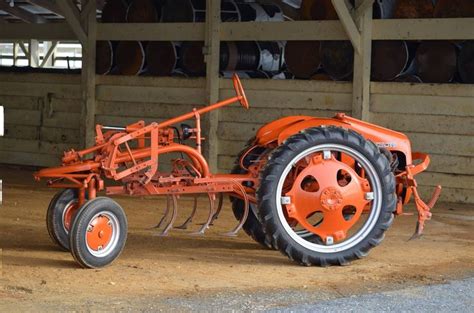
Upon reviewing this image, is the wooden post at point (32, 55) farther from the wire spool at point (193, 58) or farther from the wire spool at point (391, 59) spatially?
the wire spool at point (391, 59)

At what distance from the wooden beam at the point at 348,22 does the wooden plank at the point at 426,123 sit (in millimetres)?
816

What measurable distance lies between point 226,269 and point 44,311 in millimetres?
1731

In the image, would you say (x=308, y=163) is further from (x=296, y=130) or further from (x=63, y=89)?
(x=63, y=89)

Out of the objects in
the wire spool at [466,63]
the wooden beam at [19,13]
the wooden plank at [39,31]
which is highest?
the wooden beam at [19,13]

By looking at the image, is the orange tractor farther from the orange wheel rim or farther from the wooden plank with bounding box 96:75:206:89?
the wooden plank with bounding box 96:75:206:89

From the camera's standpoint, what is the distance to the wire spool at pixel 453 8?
10742mm

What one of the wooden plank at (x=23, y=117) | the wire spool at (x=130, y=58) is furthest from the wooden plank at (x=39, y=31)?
the wooden plank at (x=23, y=117)

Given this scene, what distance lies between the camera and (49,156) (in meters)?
14.1

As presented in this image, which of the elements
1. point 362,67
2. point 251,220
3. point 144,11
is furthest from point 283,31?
point 251,220

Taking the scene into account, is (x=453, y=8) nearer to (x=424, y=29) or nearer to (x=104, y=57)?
(x=424, y=29)

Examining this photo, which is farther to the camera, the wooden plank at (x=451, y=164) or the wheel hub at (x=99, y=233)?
the wooden plank at (x=451, y=164)

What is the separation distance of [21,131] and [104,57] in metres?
1.87

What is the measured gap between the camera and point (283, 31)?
11742 mm

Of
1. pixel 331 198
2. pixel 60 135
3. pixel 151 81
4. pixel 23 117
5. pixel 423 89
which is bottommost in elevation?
pixel 331 198
